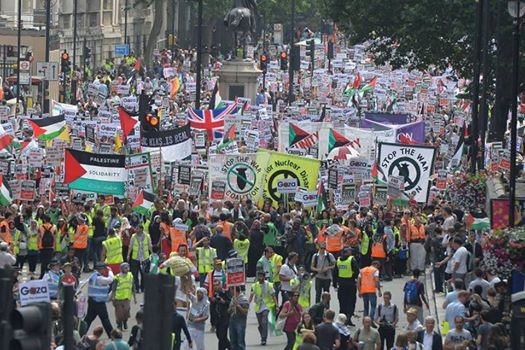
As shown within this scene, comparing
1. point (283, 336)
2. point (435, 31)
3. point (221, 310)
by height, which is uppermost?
point (435, 31)

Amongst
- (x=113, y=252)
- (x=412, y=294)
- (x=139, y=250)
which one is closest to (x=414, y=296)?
(x=412, y=294)

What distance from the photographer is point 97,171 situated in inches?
1305

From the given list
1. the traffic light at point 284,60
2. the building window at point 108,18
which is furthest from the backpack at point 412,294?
the building window at point 108,18

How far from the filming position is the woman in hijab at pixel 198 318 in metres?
23.0

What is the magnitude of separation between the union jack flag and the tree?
8.18 meters

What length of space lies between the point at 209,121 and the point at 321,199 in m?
11.0

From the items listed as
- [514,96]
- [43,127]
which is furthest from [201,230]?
[43,127]

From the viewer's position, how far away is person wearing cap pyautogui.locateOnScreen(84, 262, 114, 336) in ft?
79.8

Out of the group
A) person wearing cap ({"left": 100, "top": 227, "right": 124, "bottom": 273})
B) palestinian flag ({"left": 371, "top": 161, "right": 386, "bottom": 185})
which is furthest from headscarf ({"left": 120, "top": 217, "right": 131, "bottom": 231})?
palestinian flag ({"left": 371, "top": 161, "right": 386, "bottom": 185})

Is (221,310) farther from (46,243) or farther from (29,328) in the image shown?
(29,328)

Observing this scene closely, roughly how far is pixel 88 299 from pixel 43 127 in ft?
54.9

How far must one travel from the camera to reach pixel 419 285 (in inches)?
973

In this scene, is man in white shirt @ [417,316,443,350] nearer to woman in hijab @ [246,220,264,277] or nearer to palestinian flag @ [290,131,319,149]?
woman in hijab @ [246,220,264,277]

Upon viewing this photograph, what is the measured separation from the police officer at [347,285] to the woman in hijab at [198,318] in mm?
3669
